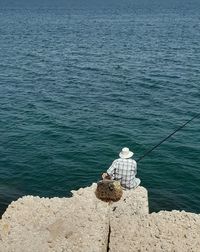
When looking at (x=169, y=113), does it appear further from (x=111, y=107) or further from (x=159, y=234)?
(x=159, y=234)

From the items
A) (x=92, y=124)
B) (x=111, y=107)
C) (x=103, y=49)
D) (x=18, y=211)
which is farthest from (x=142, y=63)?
(x=18, y=211)

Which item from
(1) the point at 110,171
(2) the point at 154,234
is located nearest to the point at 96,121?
(1) the point at 110,171

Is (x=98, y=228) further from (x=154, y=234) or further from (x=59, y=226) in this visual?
(x=154, y=234)

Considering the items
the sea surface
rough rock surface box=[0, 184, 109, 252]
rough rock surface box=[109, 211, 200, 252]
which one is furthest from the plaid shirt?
the sea surface

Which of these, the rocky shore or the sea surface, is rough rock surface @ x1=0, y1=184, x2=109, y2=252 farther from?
the sea surface

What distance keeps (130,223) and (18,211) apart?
403 centimetres

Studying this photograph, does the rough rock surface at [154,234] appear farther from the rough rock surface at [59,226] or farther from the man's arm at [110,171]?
the man's arm at [110,171]

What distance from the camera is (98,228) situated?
41.6 ft

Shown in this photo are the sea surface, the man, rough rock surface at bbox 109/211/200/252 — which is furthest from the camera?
the sea surface

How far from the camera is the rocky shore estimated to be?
40.3 feet

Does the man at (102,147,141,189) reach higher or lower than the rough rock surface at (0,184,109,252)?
higher

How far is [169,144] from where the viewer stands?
2431 centimetres

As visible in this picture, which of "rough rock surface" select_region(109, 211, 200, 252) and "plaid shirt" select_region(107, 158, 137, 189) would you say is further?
"plaid shirt" select_region(107, 158, 137, 189)

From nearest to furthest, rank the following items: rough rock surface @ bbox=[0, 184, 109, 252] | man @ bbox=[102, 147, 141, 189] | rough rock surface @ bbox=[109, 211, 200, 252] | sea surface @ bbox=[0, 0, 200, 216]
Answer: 1. rough rock surface @ bbox=[0, 184, 109, 252]
2. rough rock surface @ bbox=[109, 211, 200, 252]
3. man @ bbox=[102, 147, 141, 189]
4. sea surface @ bbox=[0, 0, 200, 216]
